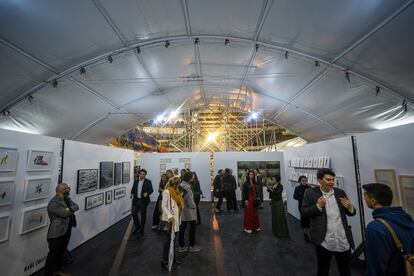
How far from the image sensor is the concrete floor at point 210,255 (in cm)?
304

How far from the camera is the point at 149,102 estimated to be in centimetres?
683

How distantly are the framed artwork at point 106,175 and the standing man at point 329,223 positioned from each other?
4.79 metres

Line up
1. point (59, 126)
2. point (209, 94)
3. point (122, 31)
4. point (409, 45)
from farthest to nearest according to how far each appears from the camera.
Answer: point (209, 94) → point (59, 126) → point (122, 31) → point (409, 45)

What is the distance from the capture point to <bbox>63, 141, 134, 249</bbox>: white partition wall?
3.91 metres

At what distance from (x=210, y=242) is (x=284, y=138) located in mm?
14010

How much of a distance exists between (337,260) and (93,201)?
488 centimetres

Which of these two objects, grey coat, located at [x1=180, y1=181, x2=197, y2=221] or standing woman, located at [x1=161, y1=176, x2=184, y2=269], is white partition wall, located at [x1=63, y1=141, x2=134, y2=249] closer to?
standing woman, located at [x1=161, y1=176, x2=184, y2=269]

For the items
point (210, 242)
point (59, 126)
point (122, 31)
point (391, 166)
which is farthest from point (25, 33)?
point (391, 166)

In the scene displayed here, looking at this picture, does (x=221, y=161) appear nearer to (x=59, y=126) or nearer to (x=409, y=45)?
(x=59, y=126)

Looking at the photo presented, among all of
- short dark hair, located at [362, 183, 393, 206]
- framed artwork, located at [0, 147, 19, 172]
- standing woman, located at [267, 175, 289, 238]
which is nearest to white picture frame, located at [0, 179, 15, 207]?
framed artwork, located at [0, 147, 19, 172]

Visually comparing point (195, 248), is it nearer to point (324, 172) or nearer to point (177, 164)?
point (324, 172)

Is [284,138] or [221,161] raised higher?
[284,138]

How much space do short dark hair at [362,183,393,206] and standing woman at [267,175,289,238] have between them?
3.02 m

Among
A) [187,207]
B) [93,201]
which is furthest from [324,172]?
[93,201]
